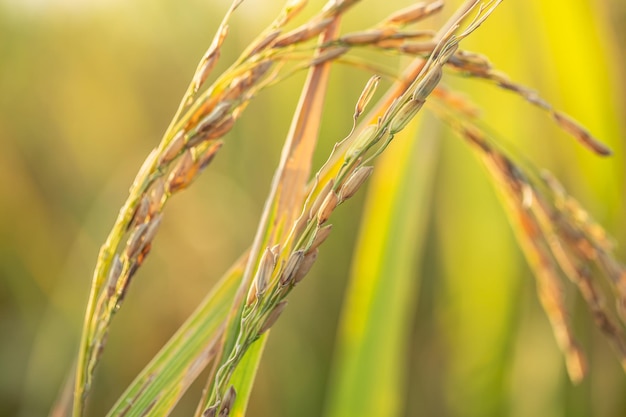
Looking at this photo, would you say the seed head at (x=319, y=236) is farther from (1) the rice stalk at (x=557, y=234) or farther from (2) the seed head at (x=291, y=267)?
(1) the rice stalk at (x=557, y=234)

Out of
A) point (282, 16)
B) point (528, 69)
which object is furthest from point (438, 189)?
point (282, 16)

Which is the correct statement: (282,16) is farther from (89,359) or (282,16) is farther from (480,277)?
(480,277)

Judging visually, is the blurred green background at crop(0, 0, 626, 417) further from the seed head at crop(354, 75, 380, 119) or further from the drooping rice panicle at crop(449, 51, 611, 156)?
the seed head at crop(354, 75, 380, 119)

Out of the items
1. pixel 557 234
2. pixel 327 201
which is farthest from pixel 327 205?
pixel 557 234

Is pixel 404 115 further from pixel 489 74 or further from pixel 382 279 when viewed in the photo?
pixel 382 279

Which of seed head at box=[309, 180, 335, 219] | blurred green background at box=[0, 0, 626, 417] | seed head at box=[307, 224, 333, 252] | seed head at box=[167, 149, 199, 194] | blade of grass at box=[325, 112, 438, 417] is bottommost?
seed head at box=[307, 224, 333, 252]

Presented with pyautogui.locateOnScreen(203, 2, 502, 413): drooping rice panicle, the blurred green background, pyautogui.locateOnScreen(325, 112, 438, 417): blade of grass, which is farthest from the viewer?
the blurred green background

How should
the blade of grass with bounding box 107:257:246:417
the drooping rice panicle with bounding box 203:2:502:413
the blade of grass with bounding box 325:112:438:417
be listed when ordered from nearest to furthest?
the drooping rice panicle with bounding box 203:2:502:413 < the blade of grass with bounding box 107:257:246:417 < the blade of grass with bounding box 325:112:438:417

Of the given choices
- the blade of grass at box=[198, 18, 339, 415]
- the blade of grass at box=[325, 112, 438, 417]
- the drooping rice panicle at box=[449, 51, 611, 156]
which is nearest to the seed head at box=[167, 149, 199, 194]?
the blade of grass at box=[198, 18, 339, 415]
